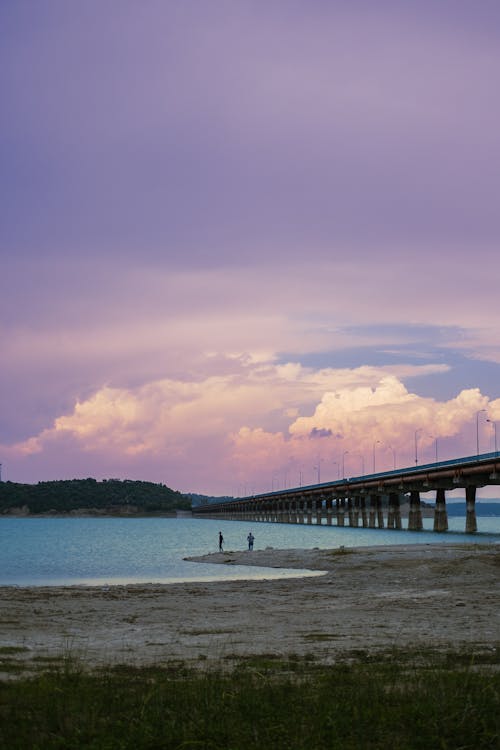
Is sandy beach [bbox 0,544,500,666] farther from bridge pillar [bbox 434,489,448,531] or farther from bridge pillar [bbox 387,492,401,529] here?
bridge pillar [bbox 387,492,401,529]

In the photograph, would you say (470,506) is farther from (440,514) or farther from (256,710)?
(256,710)

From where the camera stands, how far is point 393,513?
18300 centimetres

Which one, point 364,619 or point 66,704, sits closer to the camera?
point 66,704

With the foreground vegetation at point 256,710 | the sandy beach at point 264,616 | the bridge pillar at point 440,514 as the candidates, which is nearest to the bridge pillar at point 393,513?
the bridge pillar at point 440,514

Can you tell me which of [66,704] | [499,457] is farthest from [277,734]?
[499,457]

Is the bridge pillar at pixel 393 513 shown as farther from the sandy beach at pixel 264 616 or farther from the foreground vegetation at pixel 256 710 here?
the foreground vegetation at pixel 256 710

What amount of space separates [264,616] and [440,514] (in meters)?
126

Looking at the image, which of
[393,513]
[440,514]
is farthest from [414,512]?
[393,513]

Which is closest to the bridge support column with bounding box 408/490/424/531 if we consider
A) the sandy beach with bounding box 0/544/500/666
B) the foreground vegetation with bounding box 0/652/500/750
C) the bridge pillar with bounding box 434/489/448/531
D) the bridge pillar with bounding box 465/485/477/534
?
the bridge pillar with bounding box 434/489/448/531

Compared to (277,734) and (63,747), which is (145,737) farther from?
(277,734)

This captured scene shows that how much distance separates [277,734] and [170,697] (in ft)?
9.58

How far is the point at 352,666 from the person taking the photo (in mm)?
18344

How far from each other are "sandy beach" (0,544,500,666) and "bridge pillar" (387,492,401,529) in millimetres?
129050

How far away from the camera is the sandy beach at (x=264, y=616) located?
72.8ft
